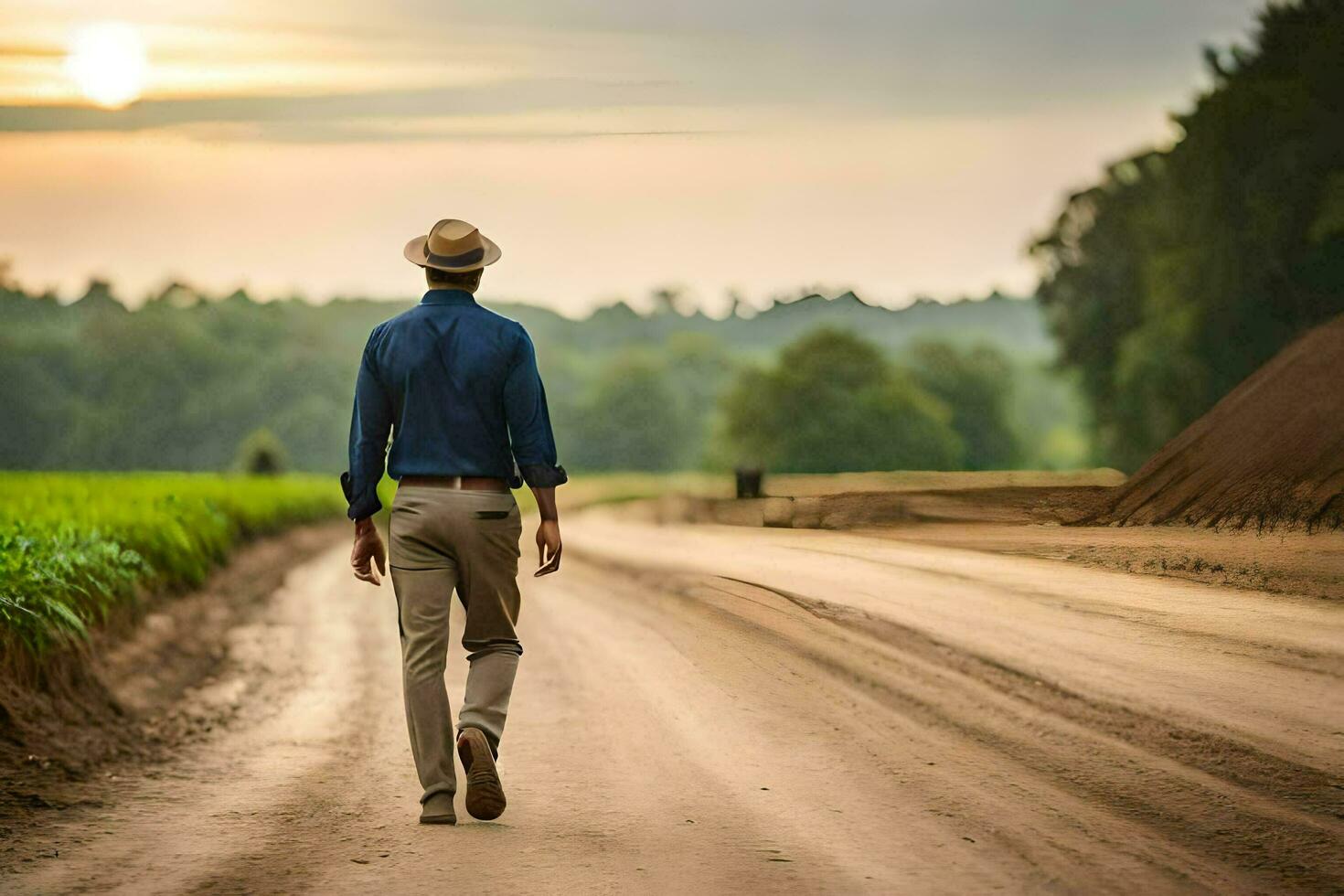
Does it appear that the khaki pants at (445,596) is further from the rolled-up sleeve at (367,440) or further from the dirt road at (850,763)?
the dirt road at (850,763)

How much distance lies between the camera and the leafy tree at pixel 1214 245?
5.85 metres

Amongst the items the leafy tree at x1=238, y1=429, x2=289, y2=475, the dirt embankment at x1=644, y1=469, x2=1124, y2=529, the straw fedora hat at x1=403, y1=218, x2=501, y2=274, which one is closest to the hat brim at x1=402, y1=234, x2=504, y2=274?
the straw fedora hat at x1=403, y1=218, x2=501, y2=274

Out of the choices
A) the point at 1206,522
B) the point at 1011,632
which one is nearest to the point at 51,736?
the point at 1011,632

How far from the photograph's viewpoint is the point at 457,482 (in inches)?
202

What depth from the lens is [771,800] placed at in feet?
17.8

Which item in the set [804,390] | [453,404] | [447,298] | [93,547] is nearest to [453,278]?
[447,298]

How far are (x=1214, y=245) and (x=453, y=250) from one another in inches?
122

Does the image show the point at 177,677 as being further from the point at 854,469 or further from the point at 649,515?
the point at 854,469

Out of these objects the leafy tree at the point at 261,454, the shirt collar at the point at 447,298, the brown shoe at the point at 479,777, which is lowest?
the brown shoe at the point at 479,777

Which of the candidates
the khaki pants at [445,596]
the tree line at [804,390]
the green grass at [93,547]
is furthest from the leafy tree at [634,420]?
A: the green grass at [93,547]

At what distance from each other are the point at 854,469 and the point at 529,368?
76.4 inches

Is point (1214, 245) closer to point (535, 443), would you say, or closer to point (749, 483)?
point (749, 483)

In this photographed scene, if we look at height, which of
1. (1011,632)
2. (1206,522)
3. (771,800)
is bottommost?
(771,800)

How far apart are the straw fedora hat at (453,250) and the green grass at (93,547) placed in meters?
3.35
